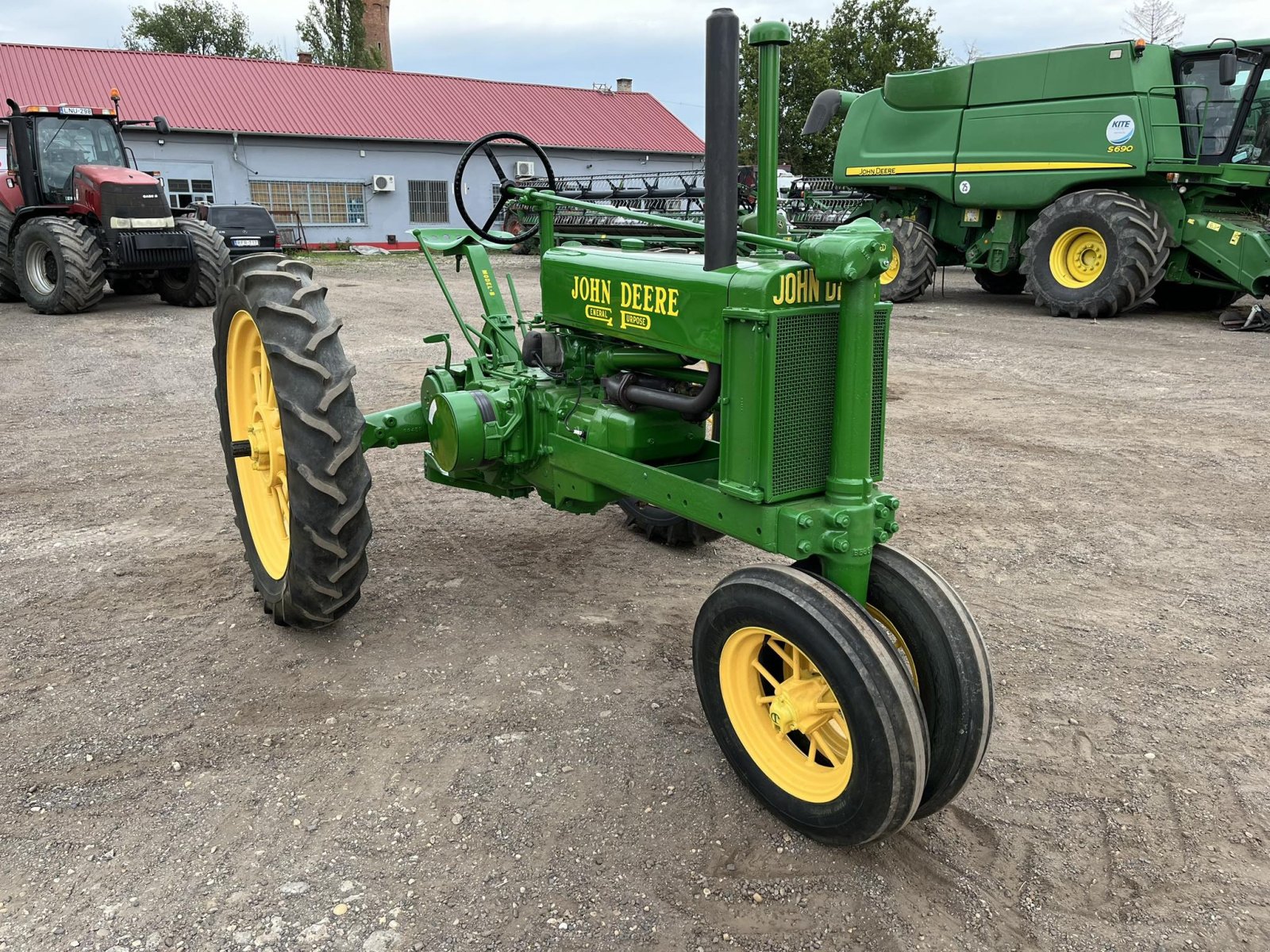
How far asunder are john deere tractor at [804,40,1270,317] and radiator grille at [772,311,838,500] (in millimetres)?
9808

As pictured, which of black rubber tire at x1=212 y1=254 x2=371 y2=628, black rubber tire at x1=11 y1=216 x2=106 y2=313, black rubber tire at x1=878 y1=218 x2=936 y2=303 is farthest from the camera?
black rubber tire at x1=878 y1=218 x2=936 y2=303

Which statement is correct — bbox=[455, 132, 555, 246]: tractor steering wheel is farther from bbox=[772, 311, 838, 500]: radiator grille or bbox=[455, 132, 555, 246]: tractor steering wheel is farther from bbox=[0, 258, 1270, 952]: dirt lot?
bbox=[772, 311, 838, 500]: radiator grille

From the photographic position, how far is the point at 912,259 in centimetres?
1347

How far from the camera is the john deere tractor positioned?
10898 mm

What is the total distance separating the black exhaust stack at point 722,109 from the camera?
243cm

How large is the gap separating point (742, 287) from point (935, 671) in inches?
42.3

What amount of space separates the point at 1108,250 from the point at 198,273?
10.5m

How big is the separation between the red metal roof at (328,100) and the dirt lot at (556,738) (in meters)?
22.1

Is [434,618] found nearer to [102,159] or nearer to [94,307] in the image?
[94,307]

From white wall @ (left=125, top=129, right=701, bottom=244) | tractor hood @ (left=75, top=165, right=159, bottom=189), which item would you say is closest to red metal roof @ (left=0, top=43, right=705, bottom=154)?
white wall @ (left=125, top=129, right=701, bottom=244)

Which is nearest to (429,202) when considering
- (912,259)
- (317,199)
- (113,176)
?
(317,199)

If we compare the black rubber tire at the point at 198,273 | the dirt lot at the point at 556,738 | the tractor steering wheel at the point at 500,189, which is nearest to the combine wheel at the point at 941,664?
the dirt lot at the point at 556,738

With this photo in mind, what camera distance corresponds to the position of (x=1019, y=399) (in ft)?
24.5

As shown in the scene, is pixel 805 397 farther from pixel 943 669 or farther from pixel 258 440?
pixel 258 440
